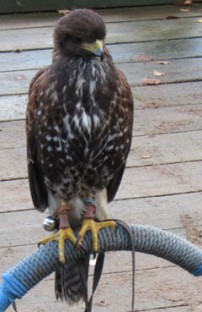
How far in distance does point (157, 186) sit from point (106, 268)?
1.74 ft

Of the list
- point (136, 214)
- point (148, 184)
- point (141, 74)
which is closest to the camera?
point (136, 214)

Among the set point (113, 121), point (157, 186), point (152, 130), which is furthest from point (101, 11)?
point (113, 121)

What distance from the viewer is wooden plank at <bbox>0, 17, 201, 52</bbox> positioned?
477cm

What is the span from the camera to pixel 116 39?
15.8 feet

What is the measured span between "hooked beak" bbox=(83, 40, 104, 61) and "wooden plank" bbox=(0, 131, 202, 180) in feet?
4.09

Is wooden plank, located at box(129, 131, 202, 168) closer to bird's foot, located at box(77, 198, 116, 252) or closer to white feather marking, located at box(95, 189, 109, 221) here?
white feather marking, located at box(95, 189, 109, 221)

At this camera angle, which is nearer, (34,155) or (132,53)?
(34,155)

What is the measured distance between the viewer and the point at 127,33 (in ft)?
16.1

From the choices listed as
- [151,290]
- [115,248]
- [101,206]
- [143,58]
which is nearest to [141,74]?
[143,58]

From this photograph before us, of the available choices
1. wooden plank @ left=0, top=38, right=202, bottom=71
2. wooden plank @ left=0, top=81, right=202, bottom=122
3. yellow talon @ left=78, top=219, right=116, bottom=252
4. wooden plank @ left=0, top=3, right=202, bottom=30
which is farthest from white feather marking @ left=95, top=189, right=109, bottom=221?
wooden plank @ left=0, top=3, right=202, bottom=30

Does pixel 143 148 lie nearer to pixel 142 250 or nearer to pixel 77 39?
pixel 77 39

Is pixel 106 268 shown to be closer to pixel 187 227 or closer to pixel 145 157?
pixel 187 227

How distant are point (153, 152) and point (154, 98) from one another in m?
0.53

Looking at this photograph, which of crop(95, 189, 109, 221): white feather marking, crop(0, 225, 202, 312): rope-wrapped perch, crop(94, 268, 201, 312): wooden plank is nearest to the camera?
crop(0, 225, 202, 312): rope-wrapped perch
